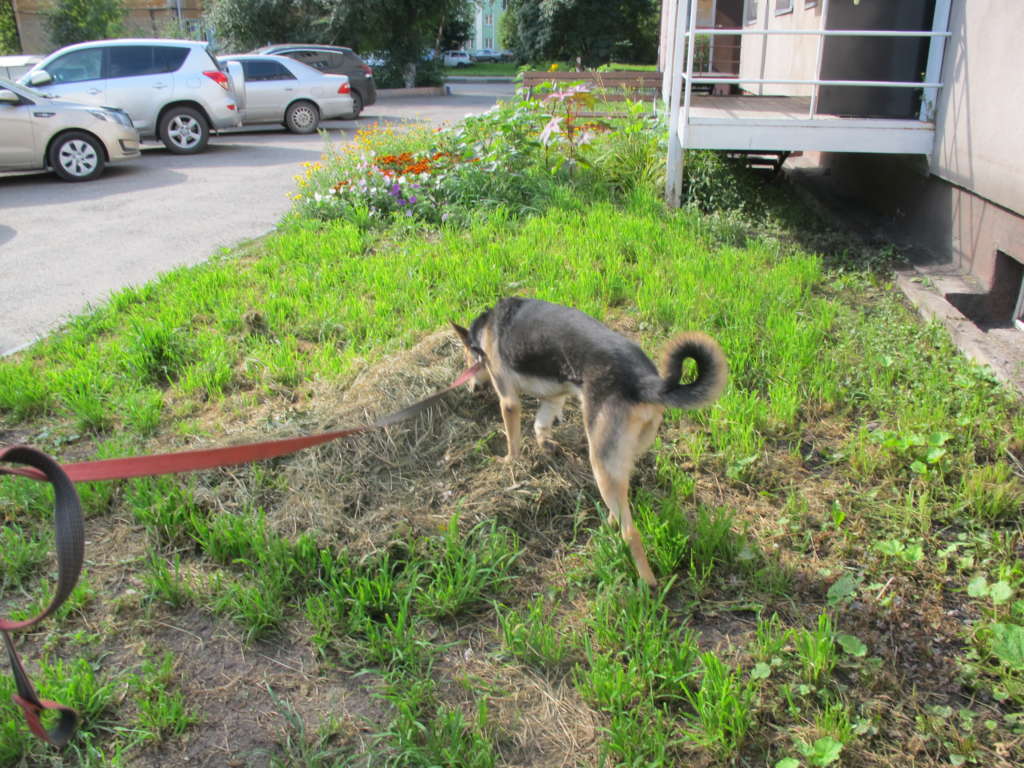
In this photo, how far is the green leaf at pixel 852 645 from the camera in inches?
93.5

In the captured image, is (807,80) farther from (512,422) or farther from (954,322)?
(512,422)

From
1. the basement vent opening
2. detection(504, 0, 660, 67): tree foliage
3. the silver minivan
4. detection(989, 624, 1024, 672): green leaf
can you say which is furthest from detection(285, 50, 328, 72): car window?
detection(989, 624, 1024, 672): green leaf

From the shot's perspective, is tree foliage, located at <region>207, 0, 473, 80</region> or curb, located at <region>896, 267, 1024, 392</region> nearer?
curb, located at <region>896, 267, 1024, 392</region>

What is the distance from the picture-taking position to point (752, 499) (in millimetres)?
3260

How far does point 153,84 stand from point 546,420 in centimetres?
1253

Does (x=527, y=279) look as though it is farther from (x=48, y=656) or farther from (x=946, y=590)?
(x=48, y=656)

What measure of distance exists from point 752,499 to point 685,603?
0.77 m

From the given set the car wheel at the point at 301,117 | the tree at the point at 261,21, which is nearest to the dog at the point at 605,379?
the car wheel at the point at 301,117

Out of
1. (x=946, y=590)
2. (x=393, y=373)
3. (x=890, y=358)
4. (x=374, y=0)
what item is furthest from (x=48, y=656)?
(x=374, y=0)

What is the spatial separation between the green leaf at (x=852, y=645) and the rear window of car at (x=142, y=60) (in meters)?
14.3

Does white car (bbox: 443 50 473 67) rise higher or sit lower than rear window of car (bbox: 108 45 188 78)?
higher

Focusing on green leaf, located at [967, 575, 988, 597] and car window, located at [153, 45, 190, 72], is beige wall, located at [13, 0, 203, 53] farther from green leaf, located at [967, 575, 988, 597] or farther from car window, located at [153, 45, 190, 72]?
green leaf, located at [967, 575, 988, 597]

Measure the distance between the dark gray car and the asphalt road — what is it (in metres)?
6.71

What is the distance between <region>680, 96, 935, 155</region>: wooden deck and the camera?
21.8 feet
